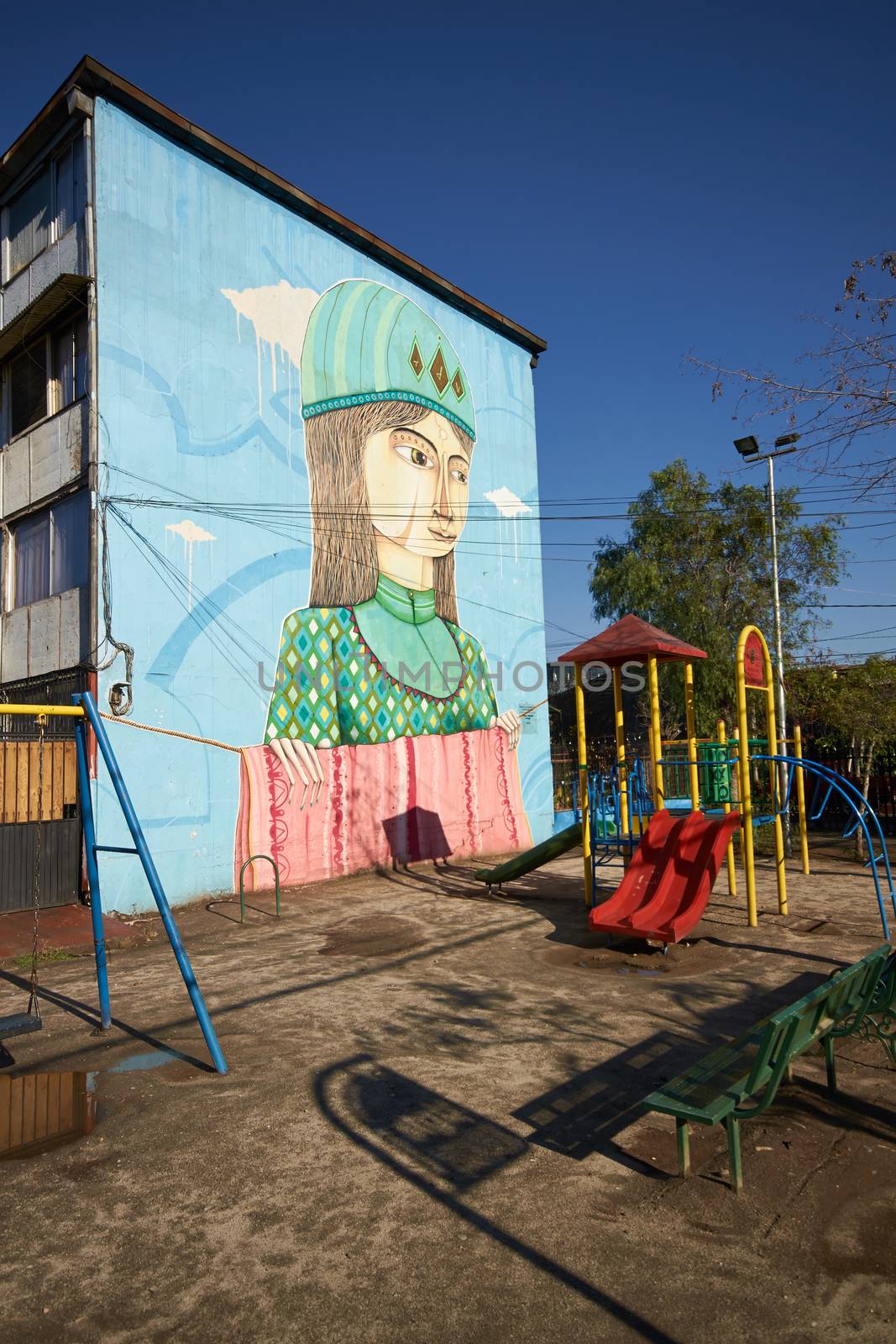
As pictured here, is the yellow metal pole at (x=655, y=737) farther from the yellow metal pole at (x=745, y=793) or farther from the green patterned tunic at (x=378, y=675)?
the green patterned tunic at (x=378, y=675)

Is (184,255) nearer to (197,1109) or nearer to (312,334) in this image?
(312,334)

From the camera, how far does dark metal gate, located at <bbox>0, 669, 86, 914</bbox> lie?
11.5m

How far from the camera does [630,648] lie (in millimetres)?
11180

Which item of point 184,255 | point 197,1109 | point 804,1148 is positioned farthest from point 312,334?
point 804,1148

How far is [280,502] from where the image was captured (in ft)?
49.2

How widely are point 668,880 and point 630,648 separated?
2.94 m

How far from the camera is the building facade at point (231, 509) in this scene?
12828mm

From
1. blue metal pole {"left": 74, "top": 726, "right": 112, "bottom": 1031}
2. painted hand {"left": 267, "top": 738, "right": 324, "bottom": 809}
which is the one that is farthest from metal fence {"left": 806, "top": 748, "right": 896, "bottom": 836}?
blue metal pole {"left": 74, "top": 726, "right": 112, "bottom": 1031}

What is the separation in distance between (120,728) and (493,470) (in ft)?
35.4

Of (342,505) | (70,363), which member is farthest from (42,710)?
(342,505)

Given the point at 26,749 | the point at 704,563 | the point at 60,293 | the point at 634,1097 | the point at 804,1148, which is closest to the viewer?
the point at 804,1148

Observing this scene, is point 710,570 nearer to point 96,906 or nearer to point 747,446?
point 747,446

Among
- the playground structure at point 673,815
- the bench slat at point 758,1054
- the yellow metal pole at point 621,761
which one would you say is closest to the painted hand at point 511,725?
the playground structure at point 673,815

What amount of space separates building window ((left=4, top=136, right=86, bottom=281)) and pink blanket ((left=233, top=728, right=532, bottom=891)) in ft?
28.4
